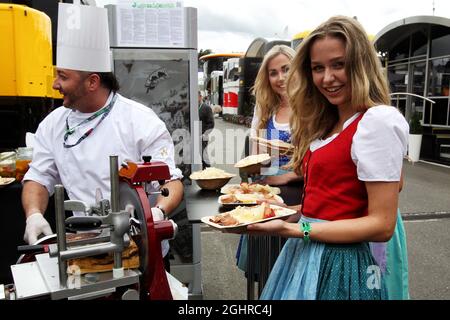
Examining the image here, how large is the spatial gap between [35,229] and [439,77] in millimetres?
11445

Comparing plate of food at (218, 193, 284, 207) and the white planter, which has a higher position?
plate of food at (218, 193, 284, 207)

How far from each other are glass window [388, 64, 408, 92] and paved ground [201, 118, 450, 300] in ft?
18.7

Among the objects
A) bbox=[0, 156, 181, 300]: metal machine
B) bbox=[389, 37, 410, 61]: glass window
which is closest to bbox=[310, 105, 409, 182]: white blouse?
bbox=[0, 156, 181, 300]: metal machine

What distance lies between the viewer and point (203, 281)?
400 centimetres

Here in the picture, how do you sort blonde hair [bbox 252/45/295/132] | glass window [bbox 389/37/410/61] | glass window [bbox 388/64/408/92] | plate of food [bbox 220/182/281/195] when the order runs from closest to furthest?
1. plate of food [bbox 220/182/281/195]
2. blonde hair [bbox 252/45/295/132]
3. glass window [bbox 389/37/410/61]
4. glass window [bbox 388/64/408/92]

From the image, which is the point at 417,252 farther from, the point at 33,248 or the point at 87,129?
the point at 33,248

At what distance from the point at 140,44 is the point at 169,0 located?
1.46 ft

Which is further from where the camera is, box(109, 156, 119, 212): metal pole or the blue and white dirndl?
the blue and white dirndl

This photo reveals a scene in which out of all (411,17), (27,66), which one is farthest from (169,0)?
(411,17)

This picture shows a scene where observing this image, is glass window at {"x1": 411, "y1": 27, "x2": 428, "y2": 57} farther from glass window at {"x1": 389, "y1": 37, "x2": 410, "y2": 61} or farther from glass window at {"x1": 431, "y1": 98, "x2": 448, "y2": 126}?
glass window at {"x1": 431, "y1": 98, "x2": 448, "y2": 126}

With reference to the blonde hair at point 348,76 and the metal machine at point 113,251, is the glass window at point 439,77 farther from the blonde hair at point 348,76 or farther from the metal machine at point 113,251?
the metal machine at point 113,251

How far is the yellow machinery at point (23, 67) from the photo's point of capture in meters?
2.78

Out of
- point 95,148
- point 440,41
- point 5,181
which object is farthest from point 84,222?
point 440,41

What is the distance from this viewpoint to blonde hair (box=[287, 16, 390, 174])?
1392 millimetres
